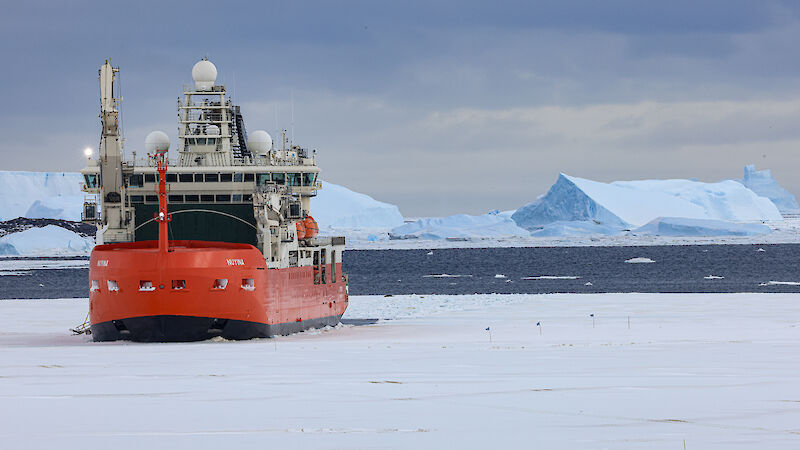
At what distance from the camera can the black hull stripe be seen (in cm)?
2591

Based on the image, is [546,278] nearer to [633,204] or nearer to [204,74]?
[204,74]

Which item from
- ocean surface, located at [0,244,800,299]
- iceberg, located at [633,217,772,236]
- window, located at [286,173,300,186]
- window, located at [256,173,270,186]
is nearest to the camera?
window, located at [256,173,270,186]

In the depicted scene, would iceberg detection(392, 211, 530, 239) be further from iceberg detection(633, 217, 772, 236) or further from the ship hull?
the ship hull

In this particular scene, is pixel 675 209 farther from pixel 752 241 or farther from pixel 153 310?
pixel 153 310

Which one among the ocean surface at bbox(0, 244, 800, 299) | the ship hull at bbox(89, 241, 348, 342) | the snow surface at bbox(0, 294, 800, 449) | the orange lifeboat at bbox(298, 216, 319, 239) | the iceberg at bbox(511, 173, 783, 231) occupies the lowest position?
the ocean surface at bbox(0, 244, 800, 299)

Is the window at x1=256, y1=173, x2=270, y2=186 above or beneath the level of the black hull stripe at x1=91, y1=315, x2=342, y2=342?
above

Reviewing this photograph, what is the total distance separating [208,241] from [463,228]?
494 feet

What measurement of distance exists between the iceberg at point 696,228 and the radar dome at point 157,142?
12565 centimetres

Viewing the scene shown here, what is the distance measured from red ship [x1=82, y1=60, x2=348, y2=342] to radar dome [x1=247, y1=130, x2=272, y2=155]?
59mm

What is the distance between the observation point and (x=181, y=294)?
25703mm

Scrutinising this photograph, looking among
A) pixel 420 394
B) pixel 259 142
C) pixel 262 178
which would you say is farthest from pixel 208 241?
pixel 420 394

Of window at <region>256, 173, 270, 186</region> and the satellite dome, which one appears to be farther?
the satellite dome

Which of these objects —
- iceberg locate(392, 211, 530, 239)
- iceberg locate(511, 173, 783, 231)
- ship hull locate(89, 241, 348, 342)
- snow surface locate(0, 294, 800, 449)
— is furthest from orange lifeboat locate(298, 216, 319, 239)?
iceberg locate(392, 211, 530, 239)

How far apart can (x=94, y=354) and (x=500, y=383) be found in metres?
10.2
